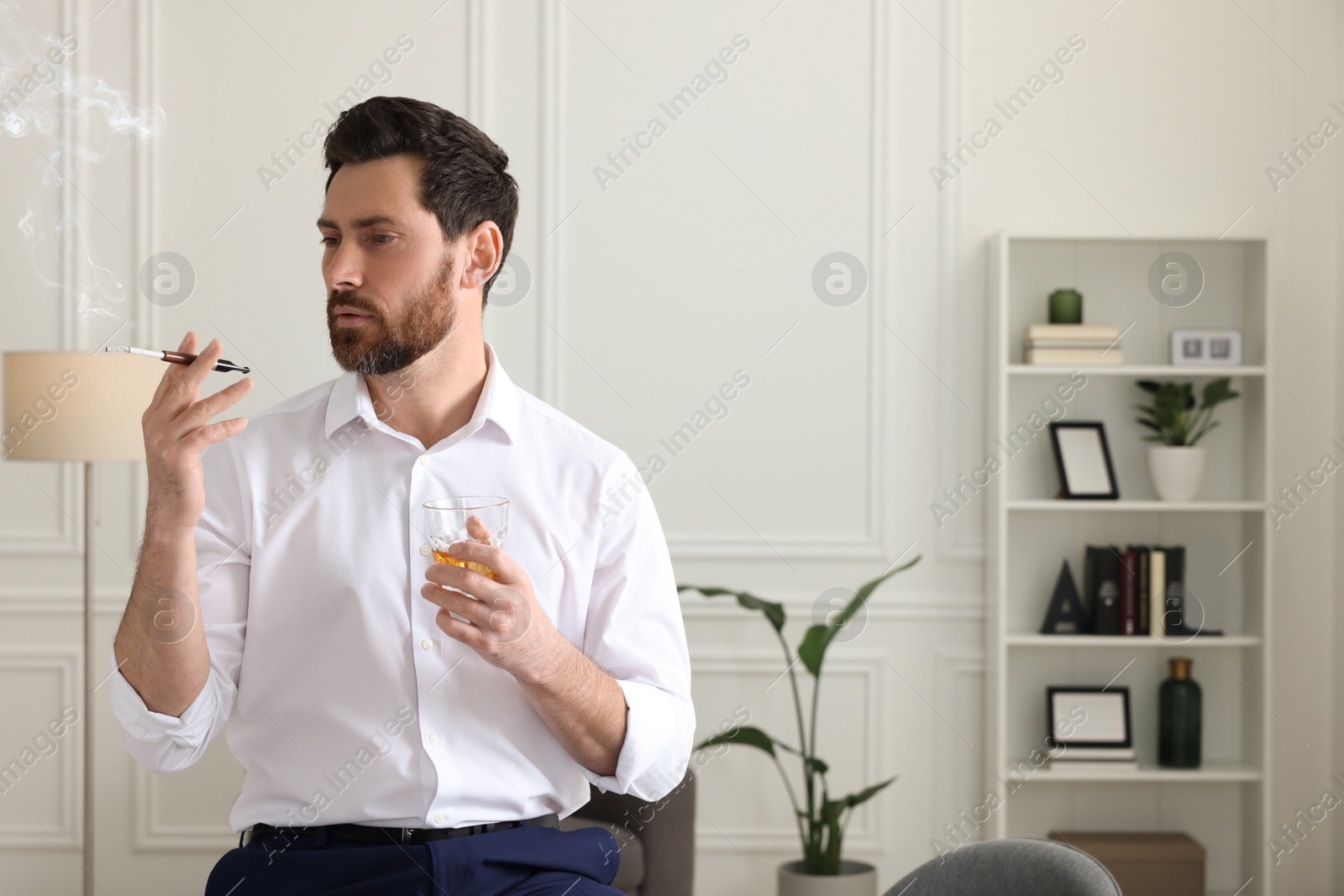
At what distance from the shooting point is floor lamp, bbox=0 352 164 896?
273 cm

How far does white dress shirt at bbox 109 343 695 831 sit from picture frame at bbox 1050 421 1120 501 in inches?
81.6

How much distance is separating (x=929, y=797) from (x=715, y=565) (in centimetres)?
99

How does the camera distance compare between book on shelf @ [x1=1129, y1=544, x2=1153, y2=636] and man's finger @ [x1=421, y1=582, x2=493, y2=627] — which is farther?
book on shelf @ [x1=1129, y1=544, x2=1153, y2=636]

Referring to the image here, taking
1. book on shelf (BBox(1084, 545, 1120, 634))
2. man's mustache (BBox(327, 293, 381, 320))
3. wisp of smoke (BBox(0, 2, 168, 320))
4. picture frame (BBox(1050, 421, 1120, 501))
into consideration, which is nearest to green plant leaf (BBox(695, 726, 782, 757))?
book on shelf (BBox(1084, 545, 1120, 634))

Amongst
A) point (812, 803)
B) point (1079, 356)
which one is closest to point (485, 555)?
point (812, 803)

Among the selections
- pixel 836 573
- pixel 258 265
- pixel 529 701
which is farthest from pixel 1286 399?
pixel 258 265

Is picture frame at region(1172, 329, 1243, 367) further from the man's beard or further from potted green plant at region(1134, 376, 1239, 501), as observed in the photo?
the man's beard

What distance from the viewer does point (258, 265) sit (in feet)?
11.0

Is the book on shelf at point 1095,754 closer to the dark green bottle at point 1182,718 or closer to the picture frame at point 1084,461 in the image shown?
the dark green bottle at point 1182,718

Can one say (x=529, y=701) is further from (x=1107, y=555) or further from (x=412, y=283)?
(x=1107, y=555)

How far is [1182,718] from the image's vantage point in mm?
3213

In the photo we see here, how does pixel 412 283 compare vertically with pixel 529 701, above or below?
above

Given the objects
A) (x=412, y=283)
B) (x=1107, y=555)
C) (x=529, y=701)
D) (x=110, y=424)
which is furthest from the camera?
(x=1107, y=555)

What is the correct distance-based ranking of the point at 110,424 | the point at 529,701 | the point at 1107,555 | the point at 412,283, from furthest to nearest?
the point at 1107,555
the point at 110,424
the point at 412,283
the point at 529,701
